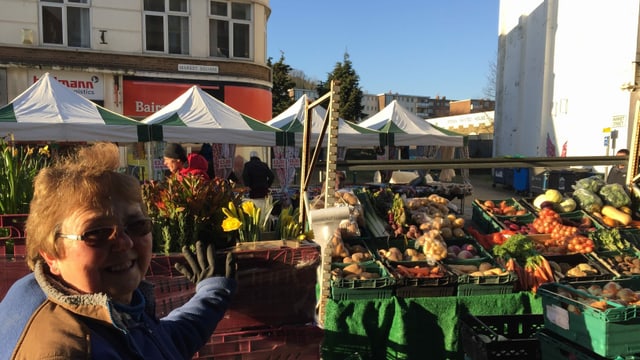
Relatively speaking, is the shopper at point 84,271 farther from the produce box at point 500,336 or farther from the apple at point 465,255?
the apple at point 465,255

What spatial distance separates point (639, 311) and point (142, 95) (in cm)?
1501

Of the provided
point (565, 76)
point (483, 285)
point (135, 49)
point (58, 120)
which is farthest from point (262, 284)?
point (565, 76)

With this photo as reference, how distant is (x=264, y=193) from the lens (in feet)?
25.0

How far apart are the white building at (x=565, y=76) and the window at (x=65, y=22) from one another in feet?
52.5

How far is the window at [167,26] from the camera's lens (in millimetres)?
15633

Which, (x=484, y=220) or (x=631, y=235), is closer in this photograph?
(x=631, y=235)

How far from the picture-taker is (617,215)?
226 inches

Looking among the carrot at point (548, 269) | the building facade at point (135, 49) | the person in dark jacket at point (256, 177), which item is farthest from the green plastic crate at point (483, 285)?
the building facade at point (135, 49)

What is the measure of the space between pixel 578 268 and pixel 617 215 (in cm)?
169

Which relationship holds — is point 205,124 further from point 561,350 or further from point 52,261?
point 52,261

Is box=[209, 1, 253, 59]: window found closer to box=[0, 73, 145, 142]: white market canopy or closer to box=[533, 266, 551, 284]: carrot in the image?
box=[0, 73, 145, 142]: white market canopy

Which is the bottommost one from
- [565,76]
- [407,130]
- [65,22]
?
[407,130]

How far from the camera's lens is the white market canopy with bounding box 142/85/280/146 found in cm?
850

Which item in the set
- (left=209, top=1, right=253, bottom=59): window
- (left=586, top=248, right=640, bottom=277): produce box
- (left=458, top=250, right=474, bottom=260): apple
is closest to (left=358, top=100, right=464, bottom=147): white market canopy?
(left=209, top=1, right=253, bottom=59): window
